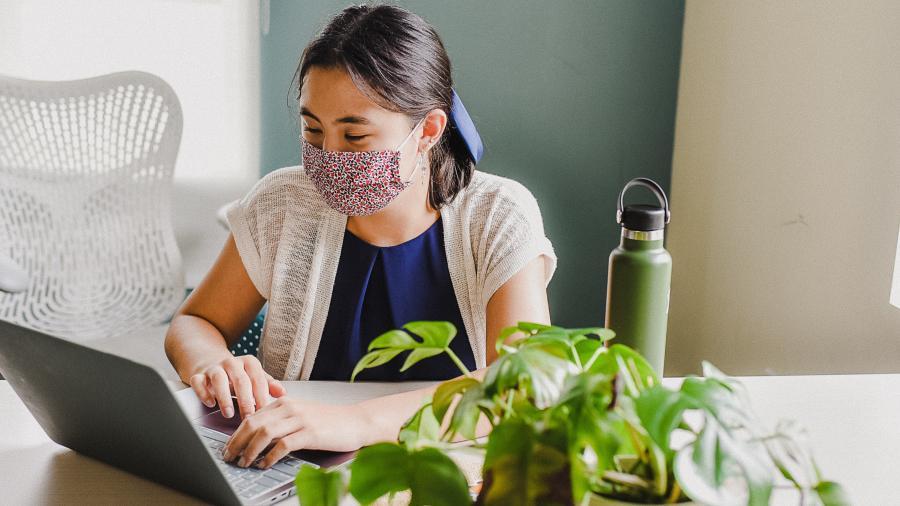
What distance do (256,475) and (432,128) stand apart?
738 millimetres

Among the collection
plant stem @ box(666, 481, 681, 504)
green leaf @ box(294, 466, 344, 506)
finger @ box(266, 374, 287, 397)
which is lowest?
finger @ box(266, 374, 287, 397)

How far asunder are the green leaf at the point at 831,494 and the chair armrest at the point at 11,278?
69.7 inches

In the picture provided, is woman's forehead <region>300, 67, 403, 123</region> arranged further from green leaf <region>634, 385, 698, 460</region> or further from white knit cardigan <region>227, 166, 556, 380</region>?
green leaf <region>634, 385, 698, 460</region>

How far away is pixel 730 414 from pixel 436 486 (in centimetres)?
17

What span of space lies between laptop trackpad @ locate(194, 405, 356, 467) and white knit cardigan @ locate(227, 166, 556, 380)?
42cm

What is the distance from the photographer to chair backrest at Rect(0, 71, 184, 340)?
2238 mm

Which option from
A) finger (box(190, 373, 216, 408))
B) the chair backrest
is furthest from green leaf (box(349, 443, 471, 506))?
the chair backrest

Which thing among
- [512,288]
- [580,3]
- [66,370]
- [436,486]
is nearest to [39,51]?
[580,3]

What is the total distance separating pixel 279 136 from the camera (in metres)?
2.63

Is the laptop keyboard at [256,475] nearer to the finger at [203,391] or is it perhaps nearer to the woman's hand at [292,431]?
the woman's hand at [292,431]

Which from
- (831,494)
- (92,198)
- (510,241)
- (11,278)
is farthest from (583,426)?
(92,198)

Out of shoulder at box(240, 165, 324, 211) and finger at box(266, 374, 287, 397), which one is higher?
shoulder at box(240, 165, 324, 211)

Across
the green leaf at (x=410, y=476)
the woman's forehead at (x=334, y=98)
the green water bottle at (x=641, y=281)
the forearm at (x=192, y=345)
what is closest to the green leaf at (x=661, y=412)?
the green leaf at (x=410, y=476)

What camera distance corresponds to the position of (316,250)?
4.70ft
